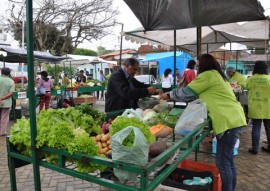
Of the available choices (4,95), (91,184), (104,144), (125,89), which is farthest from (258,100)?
(4,95)

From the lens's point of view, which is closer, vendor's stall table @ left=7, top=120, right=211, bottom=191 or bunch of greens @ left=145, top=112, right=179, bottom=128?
vendor's stall table @ left=7, top=120, right=211, bottom=191

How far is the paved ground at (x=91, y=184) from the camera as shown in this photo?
411 centimetres

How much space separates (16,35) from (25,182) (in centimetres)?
1961

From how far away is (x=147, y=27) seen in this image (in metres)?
4.41

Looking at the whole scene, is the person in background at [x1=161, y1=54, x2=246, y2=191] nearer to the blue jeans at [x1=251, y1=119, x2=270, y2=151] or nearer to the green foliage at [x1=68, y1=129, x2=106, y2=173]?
the green foliage at [x1=68, y1=129, x2=106, y2=173]

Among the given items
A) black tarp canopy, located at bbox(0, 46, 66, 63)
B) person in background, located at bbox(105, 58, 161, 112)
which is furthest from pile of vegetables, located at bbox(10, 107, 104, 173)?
black tarp canopy, located at bbox(0, 46, 66, 63)

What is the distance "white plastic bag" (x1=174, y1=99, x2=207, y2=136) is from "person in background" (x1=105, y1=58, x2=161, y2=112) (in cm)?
99

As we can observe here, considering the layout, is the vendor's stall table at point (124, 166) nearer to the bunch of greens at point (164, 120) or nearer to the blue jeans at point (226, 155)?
the bunch of greens at point (164, 120)

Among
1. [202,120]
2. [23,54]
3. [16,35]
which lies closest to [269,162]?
[202,120]

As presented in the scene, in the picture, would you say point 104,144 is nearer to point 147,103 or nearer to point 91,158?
point 91,158

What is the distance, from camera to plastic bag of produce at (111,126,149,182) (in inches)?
68.7

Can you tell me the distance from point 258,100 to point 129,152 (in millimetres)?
4656

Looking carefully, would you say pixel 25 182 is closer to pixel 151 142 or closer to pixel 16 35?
pixel 151 142

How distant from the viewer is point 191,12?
388cm
